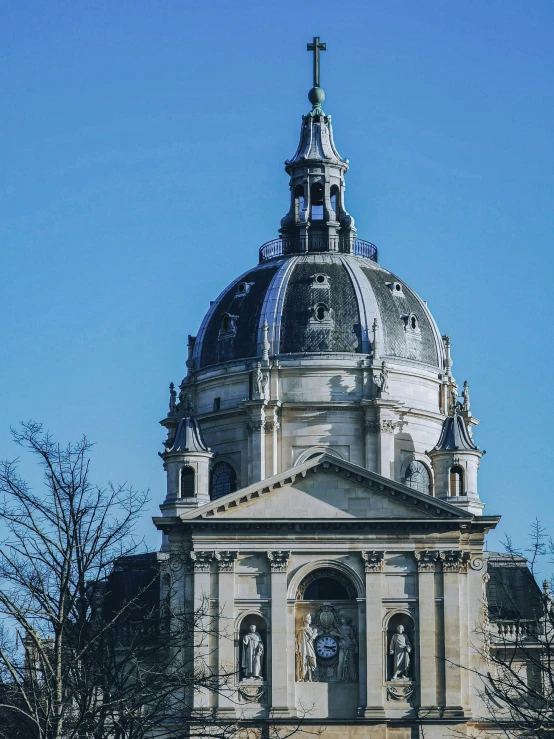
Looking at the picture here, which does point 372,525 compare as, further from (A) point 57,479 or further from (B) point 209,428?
(A) point 57,479

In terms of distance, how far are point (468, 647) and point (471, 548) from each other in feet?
14.2

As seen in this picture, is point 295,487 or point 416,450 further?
point 416,450

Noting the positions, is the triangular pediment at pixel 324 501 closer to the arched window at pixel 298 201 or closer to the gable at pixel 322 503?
the gable at pixel 322 503

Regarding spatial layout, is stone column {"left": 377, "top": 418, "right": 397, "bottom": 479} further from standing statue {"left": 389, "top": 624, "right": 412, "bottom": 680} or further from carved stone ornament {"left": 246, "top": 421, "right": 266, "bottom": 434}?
standing statue {"left": 389, "top": 624, "right": 412, "bottom": 680}

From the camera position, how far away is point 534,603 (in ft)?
310

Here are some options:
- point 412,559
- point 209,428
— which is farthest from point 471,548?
point 209,428

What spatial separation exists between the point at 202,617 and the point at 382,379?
19434 millimetres

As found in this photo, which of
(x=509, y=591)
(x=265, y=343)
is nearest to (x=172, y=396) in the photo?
(x=265, y=343)

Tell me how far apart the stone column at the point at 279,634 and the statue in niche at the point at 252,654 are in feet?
1.79

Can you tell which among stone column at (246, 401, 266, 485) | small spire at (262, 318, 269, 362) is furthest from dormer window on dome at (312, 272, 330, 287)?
stone column at (246, 401, 266, 485)

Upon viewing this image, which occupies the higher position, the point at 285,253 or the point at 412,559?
the point at 285,253

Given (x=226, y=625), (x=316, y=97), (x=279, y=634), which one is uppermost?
(x=316, y=97)

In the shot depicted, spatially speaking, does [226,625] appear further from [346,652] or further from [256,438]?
[256,438]

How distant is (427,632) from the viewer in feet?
283
